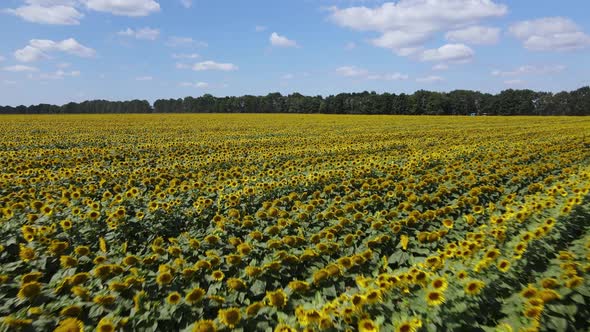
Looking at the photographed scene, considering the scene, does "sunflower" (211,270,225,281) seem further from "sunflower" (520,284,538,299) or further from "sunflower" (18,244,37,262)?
"sunflower" (520,284,538,299)

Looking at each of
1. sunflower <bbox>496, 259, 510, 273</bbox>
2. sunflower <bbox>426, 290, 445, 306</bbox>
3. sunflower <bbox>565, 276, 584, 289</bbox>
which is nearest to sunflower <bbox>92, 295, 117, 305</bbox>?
sunflower <bbox>426, 290, 445, 306</bbox>

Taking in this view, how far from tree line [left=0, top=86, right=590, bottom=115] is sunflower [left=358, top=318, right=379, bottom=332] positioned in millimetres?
70441

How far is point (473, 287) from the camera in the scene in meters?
3.10

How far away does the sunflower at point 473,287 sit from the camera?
122 inches

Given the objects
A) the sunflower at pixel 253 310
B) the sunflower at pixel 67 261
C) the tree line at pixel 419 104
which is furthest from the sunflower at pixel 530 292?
the tree line at pixel 419 104

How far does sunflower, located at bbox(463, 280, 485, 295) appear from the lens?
10.1 ft

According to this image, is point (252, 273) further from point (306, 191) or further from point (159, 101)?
point (159, 101)

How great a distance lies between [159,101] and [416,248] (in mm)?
92137

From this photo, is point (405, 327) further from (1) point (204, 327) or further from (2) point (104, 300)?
(2) point (104, 300)

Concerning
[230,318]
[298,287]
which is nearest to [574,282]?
[298,287]

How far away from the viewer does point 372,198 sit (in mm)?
6258

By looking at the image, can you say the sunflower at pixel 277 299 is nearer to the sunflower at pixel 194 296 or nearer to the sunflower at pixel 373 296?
the sunflower at pixel 194 296

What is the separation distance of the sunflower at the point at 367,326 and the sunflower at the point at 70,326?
1933 mm

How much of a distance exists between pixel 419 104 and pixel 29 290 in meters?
72.3
